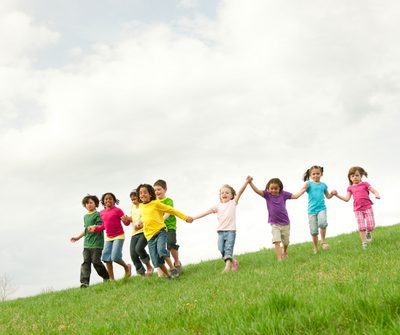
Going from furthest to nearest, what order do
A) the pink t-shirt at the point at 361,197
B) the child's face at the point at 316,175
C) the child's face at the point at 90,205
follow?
1. the child's face at the point at 90,205
2. the child's face at the point at 316,175
3. the pink t-shirt at the point at 361,197

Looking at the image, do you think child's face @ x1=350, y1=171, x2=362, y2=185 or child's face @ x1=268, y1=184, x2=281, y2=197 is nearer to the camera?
child's face @ x1=268, y1=184, x2=281, y2=197

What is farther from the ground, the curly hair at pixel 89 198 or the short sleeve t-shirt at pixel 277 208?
the curly hair at pixel 89 198

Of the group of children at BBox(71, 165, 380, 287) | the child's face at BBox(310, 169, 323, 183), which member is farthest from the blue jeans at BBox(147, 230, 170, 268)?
the child's face at BBox(310, 169, 323, 183)

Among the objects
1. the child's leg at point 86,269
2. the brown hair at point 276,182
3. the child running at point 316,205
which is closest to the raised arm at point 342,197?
the child running at point 316,205

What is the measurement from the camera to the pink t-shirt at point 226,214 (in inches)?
340

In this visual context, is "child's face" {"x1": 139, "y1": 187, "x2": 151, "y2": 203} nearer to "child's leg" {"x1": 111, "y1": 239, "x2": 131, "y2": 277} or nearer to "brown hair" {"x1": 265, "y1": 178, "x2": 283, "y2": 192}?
"child's leg" {"x1": 111, "y1": 239, "x2": 131, "y2": 277}

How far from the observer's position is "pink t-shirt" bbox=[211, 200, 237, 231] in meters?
8.63

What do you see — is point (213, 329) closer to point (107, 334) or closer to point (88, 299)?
point (107, 334)

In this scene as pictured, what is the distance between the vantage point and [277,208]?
9.17 metres

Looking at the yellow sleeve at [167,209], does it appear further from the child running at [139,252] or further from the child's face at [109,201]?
the child's face at [109,201]

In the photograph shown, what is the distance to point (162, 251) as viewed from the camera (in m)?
7.91

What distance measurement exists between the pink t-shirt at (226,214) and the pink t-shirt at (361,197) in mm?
3742

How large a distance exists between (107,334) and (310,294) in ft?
8.54

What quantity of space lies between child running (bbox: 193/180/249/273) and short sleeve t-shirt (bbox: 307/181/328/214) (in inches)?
89.9
